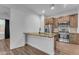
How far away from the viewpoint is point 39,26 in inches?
94.7

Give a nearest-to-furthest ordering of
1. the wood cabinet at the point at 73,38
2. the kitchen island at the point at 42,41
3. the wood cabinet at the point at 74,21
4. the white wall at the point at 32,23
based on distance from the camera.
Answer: the white wall at the point at 32,23, the kitchen island at the point at 42,41, the wood cabinet at the point at 74,21, the wood cabinet at the point at 73,38

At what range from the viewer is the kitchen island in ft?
8.50

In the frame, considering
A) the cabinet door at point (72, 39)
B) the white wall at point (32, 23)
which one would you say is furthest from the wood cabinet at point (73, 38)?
the white wall at point (32, 23)

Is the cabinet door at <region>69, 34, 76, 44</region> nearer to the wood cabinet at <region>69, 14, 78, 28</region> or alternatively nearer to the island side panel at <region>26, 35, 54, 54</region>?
the wood cabinet at <region>69, 14, 78, 28</region>

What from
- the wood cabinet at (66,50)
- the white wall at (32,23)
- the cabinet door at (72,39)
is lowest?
the wood cabinet at (66,50)

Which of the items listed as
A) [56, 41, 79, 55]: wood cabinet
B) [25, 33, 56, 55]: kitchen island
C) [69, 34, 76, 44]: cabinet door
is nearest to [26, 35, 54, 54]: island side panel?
[25, 33, 56, 55]: kitchen island

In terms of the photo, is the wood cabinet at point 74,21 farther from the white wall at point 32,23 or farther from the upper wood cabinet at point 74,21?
the white wall at point 32,23

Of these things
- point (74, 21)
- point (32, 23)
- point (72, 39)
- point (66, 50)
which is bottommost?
point (66, 50)

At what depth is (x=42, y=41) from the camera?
303 centimetres

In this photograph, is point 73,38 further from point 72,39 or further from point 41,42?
point 41,42

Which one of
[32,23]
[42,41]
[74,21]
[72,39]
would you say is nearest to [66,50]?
[42,41]

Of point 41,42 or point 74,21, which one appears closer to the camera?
point 41,42

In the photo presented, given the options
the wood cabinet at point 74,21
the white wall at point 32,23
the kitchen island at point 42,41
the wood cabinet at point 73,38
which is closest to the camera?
the white wall at point 32,23

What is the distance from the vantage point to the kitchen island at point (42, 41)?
259 centimetres
